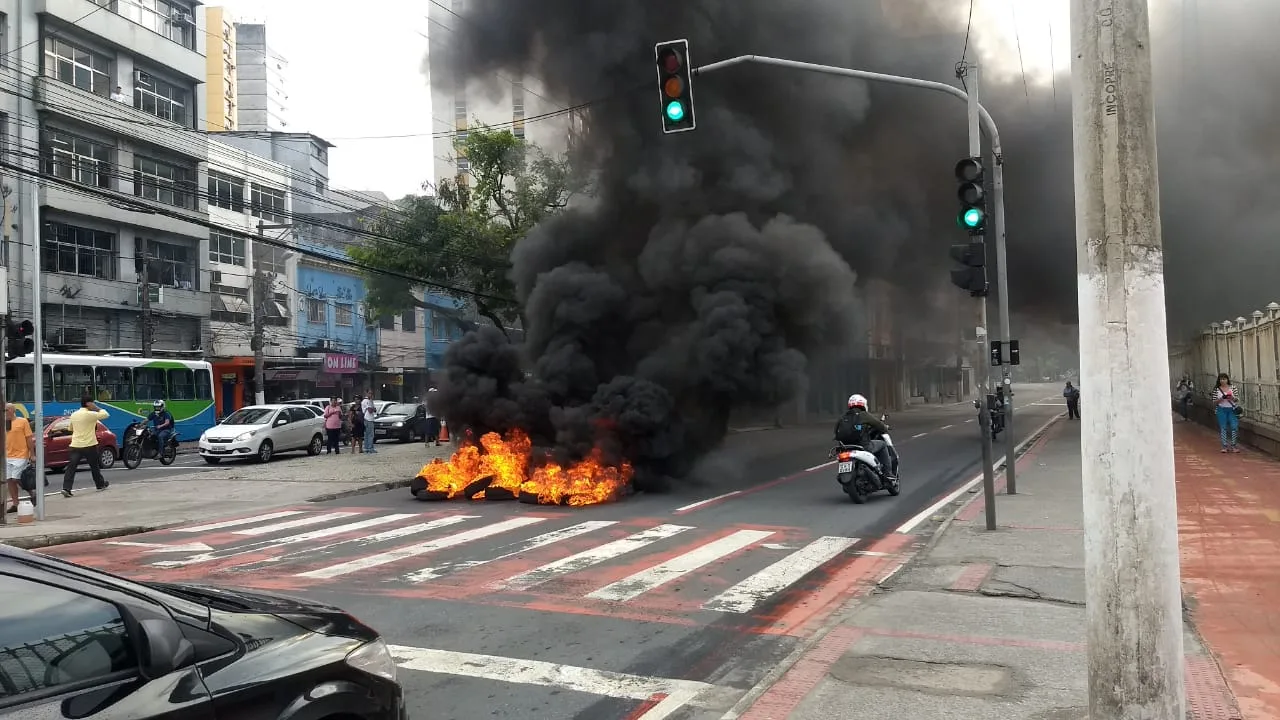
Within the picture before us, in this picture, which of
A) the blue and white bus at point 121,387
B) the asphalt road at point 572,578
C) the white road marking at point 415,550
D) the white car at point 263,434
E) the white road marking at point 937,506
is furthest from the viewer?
the blue and white bus at point 121,387

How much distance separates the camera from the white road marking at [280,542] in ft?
29.5

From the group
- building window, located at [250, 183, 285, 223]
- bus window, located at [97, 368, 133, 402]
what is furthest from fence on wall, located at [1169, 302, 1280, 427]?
building window, located at [250, 183, 285, 223]

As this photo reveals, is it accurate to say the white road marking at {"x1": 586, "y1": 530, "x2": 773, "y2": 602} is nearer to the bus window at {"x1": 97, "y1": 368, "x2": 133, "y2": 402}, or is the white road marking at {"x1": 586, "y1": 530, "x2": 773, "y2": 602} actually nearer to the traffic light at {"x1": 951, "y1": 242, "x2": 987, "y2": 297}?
the traffic light at {"x1": 951, "y1": 242, "x2": 987, "y2": 297}

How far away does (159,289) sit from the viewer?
3278 cm

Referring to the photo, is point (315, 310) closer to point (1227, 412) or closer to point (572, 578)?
point (1227, 412)

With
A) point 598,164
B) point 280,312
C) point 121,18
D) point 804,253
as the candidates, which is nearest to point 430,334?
point 280,312

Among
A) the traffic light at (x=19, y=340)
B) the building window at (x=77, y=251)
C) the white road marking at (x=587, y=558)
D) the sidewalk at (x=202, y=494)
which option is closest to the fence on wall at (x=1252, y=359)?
the white road marking at (x=587, y=558)

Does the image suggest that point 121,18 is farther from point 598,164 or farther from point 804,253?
point 804,253

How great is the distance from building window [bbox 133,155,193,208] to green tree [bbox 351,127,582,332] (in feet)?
39.5

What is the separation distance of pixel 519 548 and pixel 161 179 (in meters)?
29.9

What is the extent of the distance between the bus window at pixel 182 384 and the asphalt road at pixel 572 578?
54.0ft

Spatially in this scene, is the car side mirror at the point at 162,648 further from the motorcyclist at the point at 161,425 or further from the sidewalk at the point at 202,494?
the motorcyclist at the point at 161,425

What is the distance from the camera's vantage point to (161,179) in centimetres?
3269

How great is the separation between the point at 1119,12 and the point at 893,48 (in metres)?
20.4
